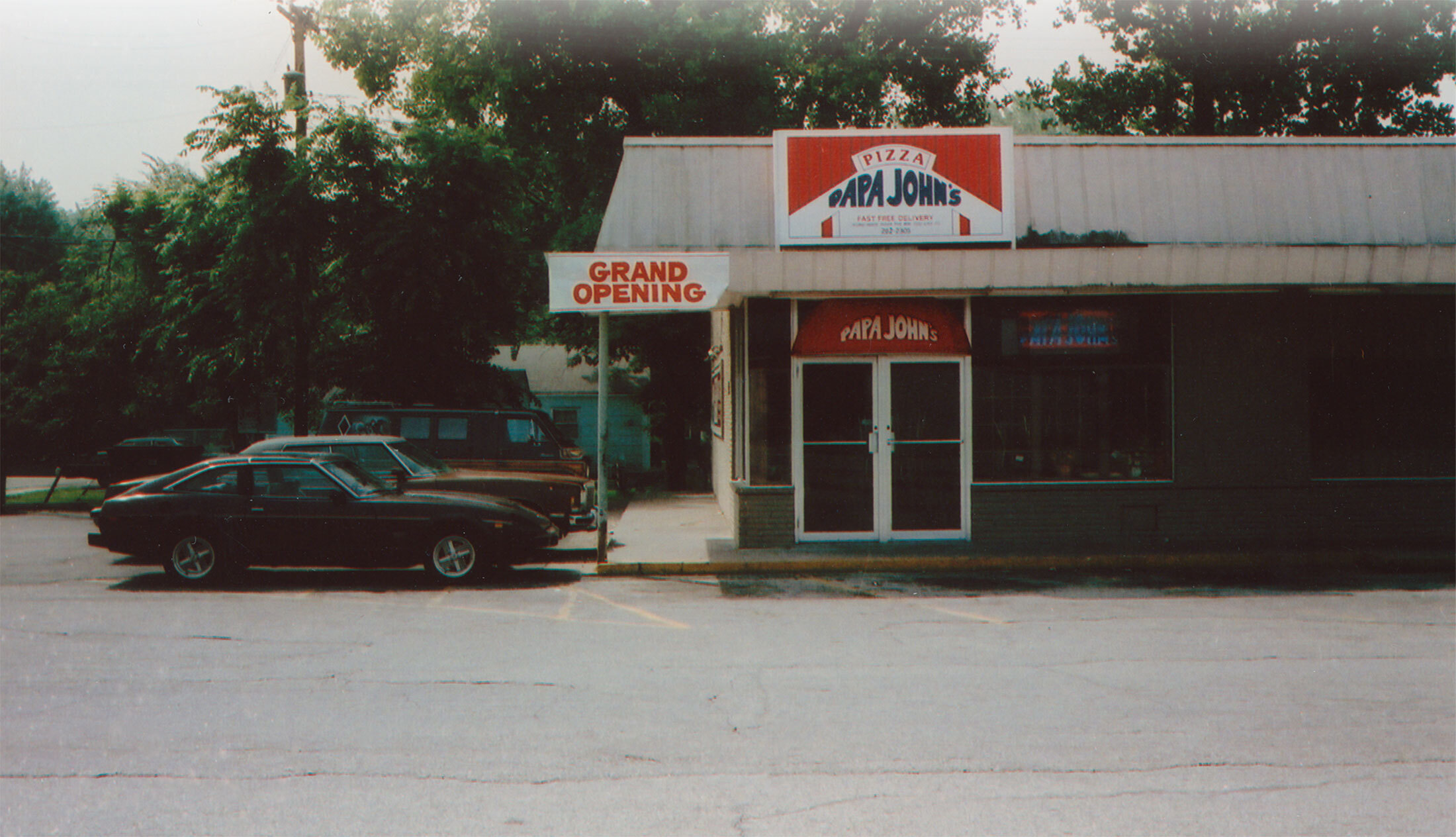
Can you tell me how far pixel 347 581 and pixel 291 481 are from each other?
1.19 meters

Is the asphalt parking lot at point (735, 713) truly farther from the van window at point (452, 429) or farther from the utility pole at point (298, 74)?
the utility pole at point (298, 74)

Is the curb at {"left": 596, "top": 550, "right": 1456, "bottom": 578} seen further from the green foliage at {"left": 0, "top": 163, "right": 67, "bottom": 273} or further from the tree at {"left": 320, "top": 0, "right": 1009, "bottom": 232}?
the green foliage at {"left": 0, "top": 163, "right": 67, "bottom": 273}

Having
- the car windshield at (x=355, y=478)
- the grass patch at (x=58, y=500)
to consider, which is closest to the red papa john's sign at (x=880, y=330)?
the car windshield at (x=355, y=478)

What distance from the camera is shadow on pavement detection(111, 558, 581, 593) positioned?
447 inches

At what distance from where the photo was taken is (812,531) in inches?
540

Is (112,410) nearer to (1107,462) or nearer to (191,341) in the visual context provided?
(191,341)

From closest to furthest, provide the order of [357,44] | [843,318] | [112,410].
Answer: [843,318], [112,410], [357,44]

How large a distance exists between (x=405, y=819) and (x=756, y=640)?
4.16 m

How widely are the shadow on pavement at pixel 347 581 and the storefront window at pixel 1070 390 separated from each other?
215 inches

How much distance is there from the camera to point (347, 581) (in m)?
11.9

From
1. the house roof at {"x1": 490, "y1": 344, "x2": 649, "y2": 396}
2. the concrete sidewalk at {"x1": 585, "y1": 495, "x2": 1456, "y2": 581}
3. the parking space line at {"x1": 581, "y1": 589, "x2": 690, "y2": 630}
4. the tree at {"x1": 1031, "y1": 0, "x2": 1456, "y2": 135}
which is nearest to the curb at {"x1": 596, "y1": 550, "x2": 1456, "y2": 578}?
the concrete sidewalk at {"x1": 585, "y1": 495, "x2": 1456, "y2": 581}

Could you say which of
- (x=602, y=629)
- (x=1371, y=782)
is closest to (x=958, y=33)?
(x=602, y=629)

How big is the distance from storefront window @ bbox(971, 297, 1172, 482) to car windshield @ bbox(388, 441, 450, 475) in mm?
6626

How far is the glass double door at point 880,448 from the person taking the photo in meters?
13.7
